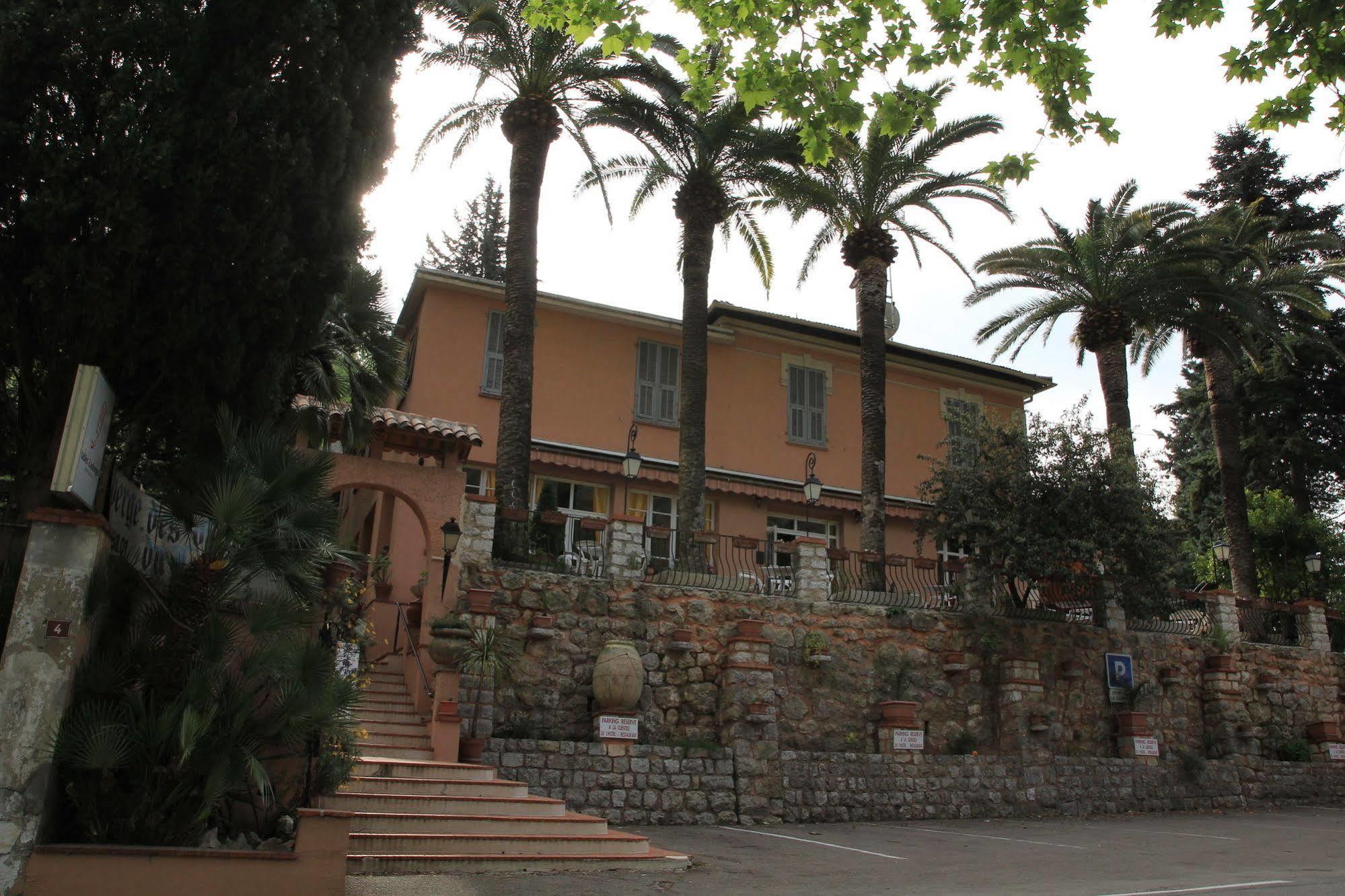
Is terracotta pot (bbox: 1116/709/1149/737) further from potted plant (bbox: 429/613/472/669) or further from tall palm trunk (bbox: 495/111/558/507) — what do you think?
potted plant (bbox: 429/613/472/669)

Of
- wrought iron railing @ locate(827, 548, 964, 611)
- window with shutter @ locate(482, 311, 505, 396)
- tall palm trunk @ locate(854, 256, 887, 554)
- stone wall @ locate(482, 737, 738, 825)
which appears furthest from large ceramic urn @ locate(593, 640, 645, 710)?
Result: window with shutter @ locate(482, 311, 505, 396)

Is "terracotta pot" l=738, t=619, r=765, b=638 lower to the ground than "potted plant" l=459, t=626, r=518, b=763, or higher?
higher

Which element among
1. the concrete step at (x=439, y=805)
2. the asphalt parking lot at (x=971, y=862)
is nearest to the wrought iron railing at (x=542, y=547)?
the asphalt parking lot at (x=971, y=862)

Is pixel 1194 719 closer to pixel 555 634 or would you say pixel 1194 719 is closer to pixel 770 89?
pixel 555 634

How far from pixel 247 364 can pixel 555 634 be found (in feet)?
22.2

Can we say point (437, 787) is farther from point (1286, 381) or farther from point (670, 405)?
point (1286, 381)

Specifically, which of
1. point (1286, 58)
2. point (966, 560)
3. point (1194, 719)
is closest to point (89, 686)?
point (1286, 58)

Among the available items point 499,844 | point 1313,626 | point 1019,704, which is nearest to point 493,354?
point 1019,704

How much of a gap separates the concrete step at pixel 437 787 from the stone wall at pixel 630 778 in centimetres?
147

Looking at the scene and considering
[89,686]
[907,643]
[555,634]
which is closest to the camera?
[89,686]

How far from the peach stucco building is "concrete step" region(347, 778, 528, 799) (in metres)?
7.58

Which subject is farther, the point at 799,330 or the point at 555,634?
the point at 799,330

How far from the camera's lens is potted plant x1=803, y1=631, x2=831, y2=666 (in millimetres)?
15680

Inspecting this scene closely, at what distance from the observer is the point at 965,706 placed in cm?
1689
